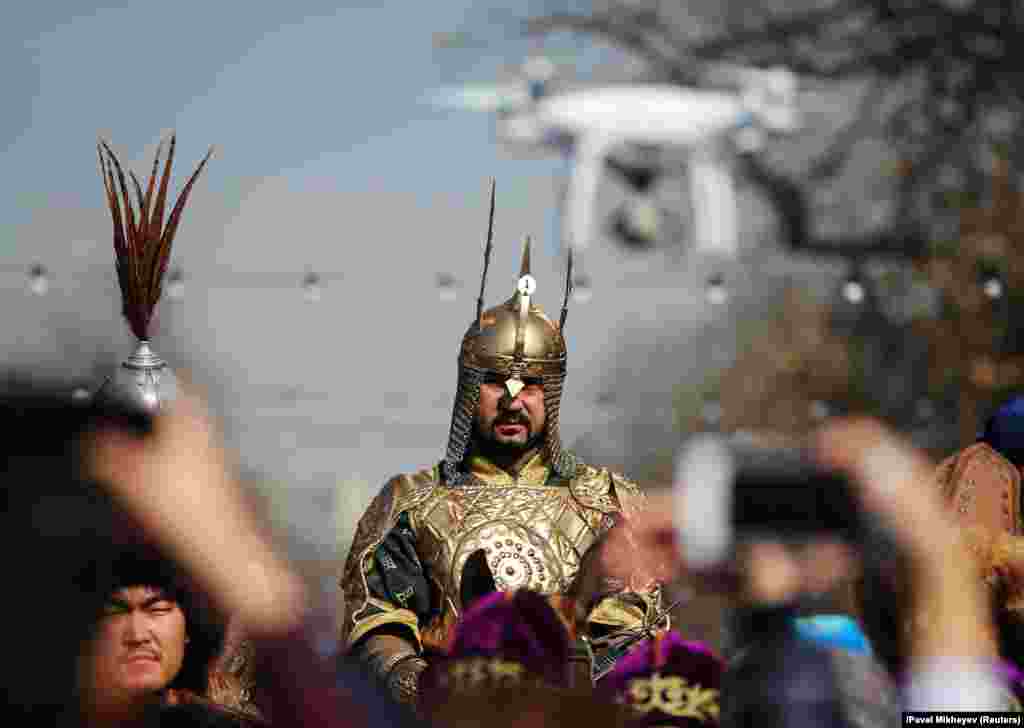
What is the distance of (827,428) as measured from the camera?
2.37 m

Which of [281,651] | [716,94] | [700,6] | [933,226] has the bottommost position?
[281,651]

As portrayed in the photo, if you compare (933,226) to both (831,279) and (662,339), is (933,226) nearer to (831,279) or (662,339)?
(831,279)

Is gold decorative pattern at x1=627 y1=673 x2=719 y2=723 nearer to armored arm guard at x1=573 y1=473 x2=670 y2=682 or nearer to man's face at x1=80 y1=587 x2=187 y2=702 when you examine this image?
man's face at x1=80 y1=587 x2=187 y2=702

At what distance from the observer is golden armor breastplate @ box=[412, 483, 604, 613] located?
20.8ft

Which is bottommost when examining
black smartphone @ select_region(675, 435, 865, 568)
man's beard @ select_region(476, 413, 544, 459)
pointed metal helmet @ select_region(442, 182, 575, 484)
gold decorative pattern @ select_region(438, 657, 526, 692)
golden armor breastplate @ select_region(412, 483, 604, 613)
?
gold decorative pattern @ select_region(438, 657, 526, 692)

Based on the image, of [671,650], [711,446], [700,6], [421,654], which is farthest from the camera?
[700,6]

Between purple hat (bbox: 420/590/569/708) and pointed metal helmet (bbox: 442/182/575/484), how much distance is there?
2652 millimetres

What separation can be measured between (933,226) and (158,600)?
1562 centimetres

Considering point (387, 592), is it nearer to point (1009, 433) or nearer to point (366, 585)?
point (366, 585)

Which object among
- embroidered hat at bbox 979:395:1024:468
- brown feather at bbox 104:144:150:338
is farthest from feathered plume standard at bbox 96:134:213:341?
embroidered hat at bbox 979:395:1024:468

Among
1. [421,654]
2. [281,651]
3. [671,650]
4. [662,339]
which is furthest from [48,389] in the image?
[662,339]

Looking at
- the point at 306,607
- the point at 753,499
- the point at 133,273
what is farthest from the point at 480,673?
the point at 133,273

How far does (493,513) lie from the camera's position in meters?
6.50

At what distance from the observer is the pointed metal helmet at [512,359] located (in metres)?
6.55
